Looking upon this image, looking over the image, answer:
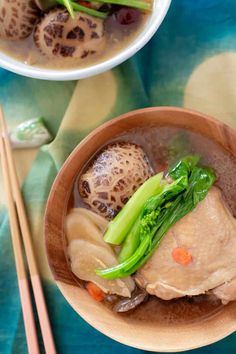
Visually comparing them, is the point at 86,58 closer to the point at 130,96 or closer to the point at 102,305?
the point at 130,96

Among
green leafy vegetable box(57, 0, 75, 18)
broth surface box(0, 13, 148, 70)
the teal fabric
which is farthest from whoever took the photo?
the teal fabric

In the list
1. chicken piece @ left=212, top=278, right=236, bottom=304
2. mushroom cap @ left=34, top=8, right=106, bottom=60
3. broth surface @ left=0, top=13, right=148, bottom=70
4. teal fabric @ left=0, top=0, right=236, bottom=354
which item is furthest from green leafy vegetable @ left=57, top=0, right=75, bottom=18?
chicken piece @ left=212, top=278, right=236, bottom=304

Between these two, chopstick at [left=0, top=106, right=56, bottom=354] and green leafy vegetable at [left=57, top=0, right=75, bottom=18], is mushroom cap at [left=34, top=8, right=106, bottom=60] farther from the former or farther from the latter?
chopstick at [left=0, top=106, right=56, bottom=354]

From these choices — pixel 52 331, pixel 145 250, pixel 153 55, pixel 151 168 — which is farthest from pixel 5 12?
pixel 52 331

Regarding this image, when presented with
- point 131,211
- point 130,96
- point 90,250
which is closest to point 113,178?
point 131,211

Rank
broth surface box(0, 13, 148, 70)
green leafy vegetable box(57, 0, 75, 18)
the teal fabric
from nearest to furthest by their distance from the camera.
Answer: green leafy vegetable box(57, 0, 75, 18), broth surface box(0, 13, 148, 70), the teal fabric

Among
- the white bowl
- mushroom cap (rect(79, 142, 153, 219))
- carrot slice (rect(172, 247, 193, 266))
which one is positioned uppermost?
the white bowl

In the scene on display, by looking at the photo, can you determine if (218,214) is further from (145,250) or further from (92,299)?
(92,299)
